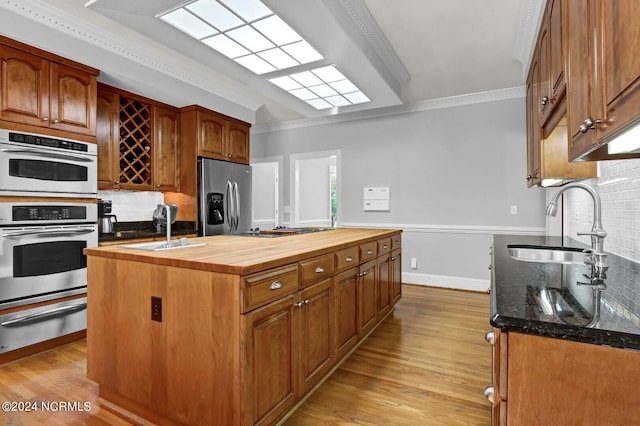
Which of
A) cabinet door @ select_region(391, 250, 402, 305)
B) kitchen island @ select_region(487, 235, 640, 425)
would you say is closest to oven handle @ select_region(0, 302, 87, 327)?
cabinet door @ select_region(391, 250, 402, 305)

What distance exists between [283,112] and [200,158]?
178 cm

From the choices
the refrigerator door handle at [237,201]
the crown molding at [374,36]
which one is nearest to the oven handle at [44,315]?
the refrigerator door handle at [237,201]

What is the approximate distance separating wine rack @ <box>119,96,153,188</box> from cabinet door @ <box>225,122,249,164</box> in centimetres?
105

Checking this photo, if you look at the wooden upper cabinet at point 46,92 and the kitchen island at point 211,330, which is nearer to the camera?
the kitchen island at point 211,330

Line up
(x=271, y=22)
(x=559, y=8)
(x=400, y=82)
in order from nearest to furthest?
1. (x=559, y=8)
2. (x=271, y=22)
3. (x=400, y=82)

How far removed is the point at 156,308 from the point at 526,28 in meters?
3.43

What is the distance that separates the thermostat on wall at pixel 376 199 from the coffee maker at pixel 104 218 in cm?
341

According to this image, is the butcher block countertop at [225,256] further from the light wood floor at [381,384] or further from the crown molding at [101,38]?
the crown molding at [101,38]

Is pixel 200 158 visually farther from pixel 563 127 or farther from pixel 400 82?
pixel 563 127

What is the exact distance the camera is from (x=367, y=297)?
9.27 feet

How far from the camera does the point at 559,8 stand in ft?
5.03

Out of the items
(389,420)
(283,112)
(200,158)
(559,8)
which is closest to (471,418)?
(389,420)

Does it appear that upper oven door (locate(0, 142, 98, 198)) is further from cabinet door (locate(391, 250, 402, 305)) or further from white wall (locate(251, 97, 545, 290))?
white wall (locate(251, 97, 545, 290))

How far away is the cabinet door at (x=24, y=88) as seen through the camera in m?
2.55
